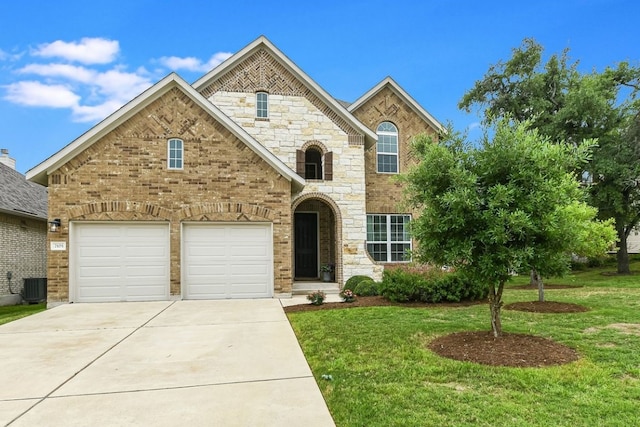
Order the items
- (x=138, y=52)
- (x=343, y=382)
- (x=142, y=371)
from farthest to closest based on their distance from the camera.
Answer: (x=138, y=52)
(x=142, y=371)
(x=343, y=382)

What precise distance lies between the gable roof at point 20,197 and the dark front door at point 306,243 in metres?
10.2

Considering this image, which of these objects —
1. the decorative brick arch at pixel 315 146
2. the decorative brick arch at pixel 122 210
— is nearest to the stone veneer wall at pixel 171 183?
the decorative brick arch at pixel 122 210

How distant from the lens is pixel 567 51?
2066cm

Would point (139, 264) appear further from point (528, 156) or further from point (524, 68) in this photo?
point (524, 68)

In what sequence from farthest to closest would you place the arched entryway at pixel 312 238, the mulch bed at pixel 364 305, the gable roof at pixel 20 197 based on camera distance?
the arched entryway at pixel 312 238
the gable roof at pixel 20 197
the mulch bed at pixel 364 305

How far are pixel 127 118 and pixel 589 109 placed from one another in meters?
19.0

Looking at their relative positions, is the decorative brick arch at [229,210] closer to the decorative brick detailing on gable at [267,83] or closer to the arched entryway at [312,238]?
the arched entryway at [312,238]

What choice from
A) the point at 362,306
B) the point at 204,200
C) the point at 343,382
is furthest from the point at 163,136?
the point at 343,382

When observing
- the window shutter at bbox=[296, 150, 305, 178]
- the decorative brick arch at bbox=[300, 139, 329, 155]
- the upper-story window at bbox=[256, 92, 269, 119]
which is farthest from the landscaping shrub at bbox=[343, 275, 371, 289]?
the upper-story window at bbox=[256, 92, 269, 119]

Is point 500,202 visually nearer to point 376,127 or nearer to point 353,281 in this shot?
point 353,281

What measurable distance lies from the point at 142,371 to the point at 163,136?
8.44m

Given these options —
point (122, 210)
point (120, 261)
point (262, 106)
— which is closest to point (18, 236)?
point (120, 261)

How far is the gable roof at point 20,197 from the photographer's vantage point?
1538cm

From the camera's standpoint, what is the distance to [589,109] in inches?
752
